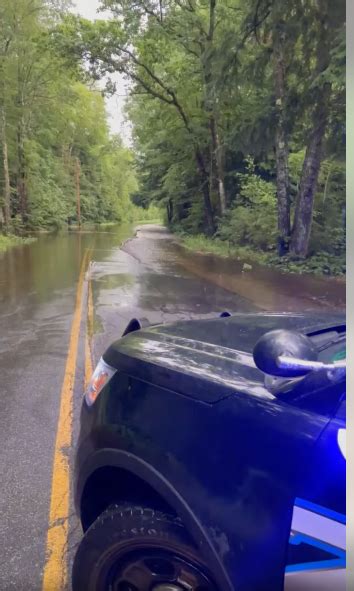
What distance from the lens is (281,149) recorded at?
14062 mm

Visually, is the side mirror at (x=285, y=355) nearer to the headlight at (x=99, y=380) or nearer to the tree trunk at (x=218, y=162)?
the headlight at (x=99, y=380)

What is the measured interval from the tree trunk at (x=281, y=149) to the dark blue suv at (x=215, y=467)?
12319 mm

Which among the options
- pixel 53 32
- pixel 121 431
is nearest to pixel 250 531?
pixel 121 431

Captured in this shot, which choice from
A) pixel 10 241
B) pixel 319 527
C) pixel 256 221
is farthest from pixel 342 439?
pixel 10 241

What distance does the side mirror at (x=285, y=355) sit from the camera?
1.33 meters

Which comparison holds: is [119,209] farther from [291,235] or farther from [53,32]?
[291,235]

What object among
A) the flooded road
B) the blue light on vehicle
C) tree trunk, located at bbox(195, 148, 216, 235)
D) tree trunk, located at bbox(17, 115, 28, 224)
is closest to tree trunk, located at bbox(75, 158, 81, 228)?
tree trunk, located at bbox(17, 115, 28, 224)

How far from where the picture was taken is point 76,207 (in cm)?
4856

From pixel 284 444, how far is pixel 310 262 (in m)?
12.7

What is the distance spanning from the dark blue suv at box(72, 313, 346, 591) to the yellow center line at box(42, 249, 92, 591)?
51 cm

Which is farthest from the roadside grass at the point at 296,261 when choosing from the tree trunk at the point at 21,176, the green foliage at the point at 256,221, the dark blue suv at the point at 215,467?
the tree trunk at the point at 21,176

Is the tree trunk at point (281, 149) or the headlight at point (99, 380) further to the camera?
the tree trunk at point (281, 149)

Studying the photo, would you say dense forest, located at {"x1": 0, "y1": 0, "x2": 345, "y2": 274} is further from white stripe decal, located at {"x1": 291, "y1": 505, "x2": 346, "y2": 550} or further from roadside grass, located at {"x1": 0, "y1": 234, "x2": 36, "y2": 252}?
white stripe decal, located at {"x1": 291, "y1": 505, "x2": 346, "y2": 550}

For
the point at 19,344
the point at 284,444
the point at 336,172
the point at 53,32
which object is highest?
the point at 53,32
